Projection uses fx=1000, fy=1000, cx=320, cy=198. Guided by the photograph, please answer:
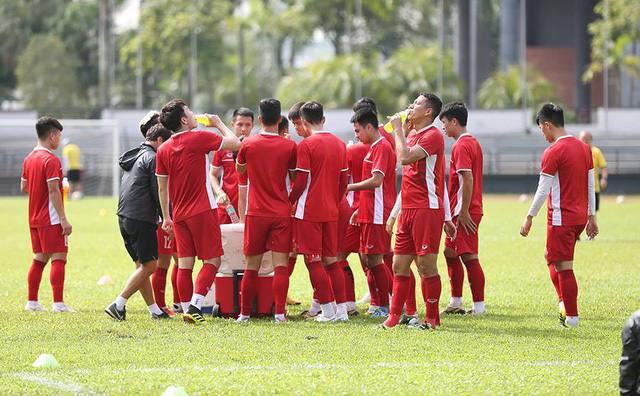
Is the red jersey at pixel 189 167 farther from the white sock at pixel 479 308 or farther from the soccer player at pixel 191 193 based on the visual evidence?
the white sock at pixel 479 308

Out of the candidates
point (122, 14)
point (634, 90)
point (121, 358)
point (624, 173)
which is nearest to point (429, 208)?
point (121, 358)

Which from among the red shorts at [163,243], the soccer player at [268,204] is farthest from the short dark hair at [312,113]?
the red shorts at [163,243]

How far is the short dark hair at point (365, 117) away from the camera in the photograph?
1022 centimetres

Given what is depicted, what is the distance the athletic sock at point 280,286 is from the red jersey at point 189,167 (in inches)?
36.4

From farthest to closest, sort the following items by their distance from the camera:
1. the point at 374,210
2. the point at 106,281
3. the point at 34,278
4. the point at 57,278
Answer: the point at 106,281, the point at 34,278, the point at 57,278, the point at 374,210

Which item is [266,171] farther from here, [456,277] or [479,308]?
[479,308]

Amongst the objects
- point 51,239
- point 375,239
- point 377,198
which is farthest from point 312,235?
point 51,239

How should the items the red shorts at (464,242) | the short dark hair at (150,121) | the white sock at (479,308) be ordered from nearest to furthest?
1. the red shorts at (464,242)
2. the white sock at (479,308)
3. the short dark hair at (150,121)

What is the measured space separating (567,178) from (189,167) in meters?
3.68

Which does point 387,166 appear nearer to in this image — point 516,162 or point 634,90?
point 516,162

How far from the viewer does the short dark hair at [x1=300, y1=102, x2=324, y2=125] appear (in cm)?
1002

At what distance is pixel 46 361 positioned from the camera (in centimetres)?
769

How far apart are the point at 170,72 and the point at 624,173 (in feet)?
107

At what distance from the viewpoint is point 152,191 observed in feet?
34.1
